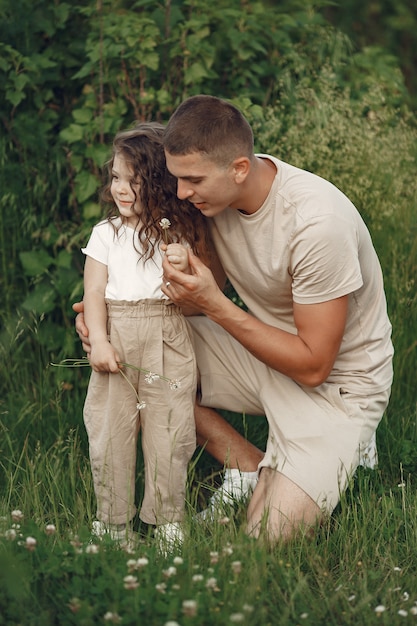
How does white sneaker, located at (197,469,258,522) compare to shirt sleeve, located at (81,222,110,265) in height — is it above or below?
below

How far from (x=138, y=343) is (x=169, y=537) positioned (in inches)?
25.5

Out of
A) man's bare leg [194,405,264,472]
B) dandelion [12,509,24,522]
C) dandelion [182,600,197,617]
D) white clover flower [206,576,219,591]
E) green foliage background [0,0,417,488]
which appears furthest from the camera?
green foliage background [0,0,417,488]

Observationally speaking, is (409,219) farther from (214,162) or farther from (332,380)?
(214,162)

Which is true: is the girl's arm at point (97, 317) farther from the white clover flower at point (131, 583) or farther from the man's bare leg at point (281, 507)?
the white clover flower at point (131, 583)

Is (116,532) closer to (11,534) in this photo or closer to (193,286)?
(11,534)

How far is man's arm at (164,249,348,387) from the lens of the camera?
3076 mm

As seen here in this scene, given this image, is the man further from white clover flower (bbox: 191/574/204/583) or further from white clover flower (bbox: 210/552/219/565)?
white clover flower (bbox: 191/574/204/583)

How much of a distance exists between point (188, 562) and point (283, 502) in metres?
0.64

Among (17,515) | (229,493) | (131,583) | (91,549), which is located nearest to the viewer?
(131,583)

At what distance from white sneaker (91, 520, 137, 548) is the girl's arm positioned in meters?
0.52

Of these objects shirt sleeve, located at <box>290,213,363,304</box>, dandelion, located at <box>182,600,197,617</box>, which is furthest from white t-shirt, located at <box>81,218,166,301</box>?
dandelion, located at <box>182,600,197,617</box>

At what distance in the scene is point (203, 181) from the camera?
3.07 m

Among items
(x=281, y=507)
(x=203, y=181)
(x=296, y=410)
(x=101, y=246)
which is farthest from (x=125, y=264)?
(x=281, y=507)

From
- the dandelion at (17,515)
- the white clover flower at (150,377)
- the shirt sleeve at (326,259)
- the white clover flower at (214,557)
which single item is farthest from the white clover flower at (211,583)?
the shirt sleeve at (326,259)
